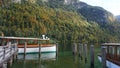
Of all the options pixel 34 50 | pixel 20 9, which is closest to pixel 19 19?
pixel 20 9

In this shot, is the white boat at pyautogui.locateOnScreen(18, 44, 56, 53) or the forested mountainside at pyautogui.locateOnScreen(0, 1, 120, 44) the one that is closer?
the white boat at pyautogui.locateOnScreen(18, 44, 56, 53)

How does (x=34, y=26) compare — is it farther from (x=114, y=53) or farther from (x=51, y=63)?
(x=114, y=53)

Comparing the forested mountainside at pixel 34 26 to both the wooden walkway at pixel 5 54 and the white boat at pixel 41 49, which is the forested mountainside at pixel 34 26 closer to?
the white boat at pixel 41 49

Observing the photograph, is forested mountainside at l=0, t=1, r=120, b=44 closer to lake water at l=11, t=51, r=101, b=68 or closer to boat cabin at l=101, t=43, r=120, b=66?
lake water at l=11, t=51, r=101, b=68

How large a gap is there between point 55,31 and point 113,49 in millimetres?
134531

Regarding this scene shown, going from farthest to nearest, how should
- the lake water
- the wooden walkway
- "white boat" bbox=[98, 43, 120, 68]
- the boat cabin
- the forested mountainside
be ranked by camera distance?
the forested mountainside < the lake water < the boat cabin < "white boat" bbox=[98, 43, 120, 68] < the wooden walkway

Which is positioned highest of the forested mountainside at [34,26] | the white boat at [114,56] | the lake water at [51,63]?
the forested mountainside at [34,26]

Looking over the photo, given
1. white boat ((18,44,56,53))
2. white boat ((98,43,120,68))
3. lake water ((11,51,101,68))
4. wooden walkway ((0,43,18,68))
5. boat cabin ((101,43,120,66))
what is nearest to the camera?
wooden walkway ((0,43,18,68))

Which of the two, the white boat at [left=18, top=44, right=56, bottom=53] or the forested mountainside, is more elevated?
the forested mountainside

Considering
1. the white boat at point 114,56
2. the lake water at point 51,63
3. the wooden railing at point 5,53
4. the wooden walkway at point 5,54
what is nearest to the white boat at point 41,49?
the lake water at point 51,63

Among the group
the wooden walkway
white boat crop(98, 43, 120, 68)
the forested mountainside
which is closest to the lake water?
the wooden walkway

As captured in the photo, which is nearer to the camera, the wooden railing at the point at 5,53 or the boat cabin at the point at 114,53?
the wooden railing at the point at 5,53

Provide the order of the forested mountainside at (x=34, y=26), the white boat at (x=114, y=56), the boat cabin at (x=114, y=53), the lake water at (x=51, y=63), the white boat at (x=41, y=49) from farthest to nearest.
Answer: the forested mountainside at (x=34, y=26)
the white boat at (x=41, y=49)
the lake water at (x=51, y=63)
the boat cabin at (x=114, y=53)
the white boat at (x=114, y=56)

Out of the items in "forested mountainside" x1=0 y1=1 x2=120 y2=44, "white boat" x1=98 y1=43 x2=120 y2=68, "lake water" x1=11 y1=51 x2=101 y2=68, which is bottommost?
"lake water" x1=11 y1=51 x2=101 y2=68
